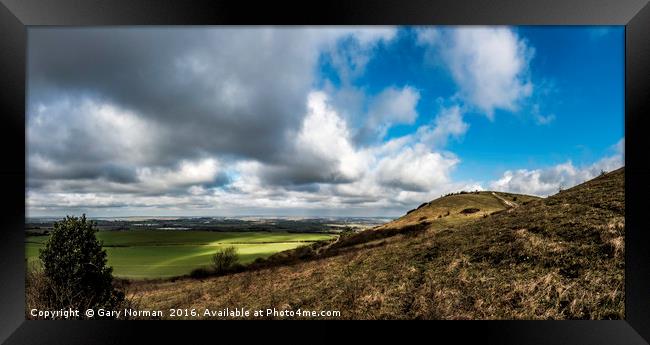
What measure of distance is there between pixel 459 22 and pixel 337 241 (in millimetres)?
9028

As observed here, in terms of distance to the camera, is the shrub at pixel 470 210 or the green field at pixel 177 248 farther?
the shrub at pixel 470 210

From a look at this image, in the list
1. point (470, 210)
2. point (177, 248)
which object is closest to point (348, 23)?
point (470, 210)

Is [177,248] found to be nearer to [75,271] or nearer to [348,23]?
[75,271]

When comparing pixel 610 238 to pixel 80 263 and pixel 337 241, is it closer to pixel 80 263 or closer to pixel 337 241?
pixel 337 241

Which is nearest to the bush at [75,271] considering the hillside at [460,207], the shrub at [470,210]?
the hillside at [460,207]

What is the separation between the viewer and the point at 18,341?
3.67 meters

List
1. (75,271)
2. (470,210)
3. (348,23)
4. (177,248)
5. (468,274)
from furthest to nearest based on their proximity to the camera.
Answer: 1. (470,210)
2. (177,248)
3. (468,274)
4. (75,271)
5. (348,23)

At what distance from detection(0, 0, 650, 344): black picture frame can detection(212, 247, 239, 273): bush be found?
6803mm

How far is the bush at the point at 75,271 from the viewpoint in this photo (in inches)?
180

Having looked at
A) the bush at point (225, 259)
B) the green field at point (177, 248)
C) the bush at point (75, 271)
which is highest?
the bush at point (75, 271)

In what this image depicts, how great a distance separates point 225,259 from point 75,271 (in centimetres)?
732

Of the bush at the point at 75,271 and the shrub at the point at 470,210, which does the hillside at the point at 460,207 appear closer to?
the shrub at the point at 470,210

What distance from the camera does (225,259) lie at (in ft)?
39.1

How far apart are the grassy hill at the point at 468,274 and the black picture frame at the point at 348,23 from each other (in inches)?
27.4
